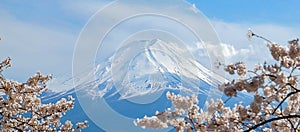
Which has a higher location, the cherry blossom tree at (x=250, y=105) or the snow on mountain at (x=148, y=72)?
the snow on mountain at (x=148, y=72)

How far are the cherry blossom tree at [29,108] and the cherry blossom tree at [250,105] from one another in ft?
6.85

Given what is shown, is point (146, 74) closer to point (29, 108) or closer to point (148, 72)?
point (148, 72)

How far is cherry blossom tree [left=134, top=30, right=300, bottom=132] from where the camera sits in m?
2.82

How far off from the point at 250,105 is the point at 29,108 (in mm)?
3715

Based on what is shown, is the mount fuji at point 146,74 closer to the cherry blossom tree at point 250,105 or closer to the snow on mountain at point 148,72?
the snow on mountain at point 148,72

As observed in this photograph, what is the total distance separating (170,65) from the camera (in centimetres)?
589

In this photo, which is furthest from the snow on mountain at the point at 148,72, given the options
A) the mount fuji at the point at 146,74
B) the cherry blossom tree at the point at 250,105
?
the cherry blossom tree at the point at 250,105

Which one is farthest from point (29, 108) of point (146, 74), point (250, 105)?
point (250, 105)

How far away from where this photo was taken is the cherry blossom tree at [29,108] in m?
5.25

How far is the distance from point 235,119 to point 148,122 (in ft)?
2.20

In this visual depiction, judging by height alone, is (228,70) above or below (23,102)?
below

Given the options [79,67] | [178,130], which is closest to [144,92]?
[79,67]

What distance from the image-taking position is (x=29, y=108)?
5.96 meters

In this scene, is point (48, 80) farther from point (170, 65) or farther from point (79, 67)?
point (170, 65)
